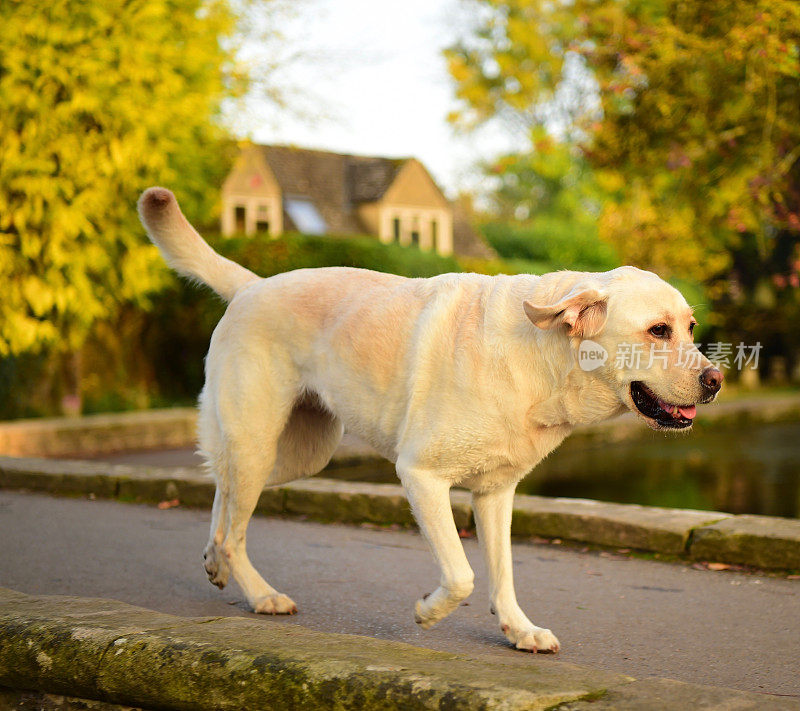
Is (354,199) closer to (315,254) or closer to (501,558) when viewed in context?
(315,254)

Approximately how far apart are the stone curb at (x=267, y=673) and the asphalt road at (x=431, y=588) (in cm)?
36

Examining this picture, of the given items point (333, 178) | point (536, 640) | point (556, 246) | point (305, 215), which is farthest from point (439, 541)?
point (333, 178)

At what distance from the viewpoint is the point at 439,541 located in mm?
3854

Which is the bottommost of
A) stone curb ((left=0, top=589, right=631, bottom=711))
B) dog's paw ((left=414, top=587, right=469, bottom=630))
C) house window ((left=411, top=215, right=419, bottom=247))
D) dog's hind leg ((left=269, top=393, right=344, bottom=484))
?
dog's paw ((left=414, top=587, right=469, bottom=630))

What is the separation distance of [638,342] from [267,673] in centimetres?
174

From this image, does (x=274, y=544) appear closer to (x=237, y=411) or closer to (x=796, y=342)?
(x=237, y=411)

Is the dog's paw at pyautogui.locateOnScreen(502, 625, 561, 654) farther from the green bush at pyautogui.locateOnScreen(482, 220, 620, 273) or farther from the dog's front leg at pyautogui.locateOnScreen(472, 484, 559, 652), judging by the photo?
the green bush at pyautogui.locateOnScreen(482, 220, 620, 273)

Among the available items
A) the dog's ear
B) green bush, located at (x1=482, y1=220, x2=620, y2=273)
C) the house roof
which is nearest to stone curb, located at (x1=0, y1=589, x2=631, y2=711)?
the dog's ear

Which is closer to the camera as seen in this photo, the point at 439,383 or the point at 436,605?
the point at 436,605

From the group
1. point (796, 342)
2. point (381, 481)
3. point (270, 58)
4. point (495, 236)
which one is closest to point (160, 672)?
point (381, 481)

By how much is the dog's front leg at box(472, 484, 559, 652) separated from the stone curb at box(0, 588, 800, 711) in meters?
0.96

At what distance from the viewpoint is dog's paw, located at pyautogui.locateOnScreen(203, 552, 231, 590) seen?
4715 millimetres

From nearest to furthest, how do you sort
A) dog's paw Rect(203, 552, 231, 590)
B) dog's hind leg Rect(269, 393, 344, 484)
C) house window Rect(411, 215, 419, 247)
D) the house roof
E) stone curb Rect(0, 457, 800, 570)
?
dog's paw Rect(203, 552, 231, 590), dog's hind leg Rect(269, 393, 344, 484), stone curb Rect(0, 457, 800, 570), the house roof, house window Rect(411, 215, 419, 247)

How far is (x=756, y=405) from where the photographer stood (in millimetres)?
17516
